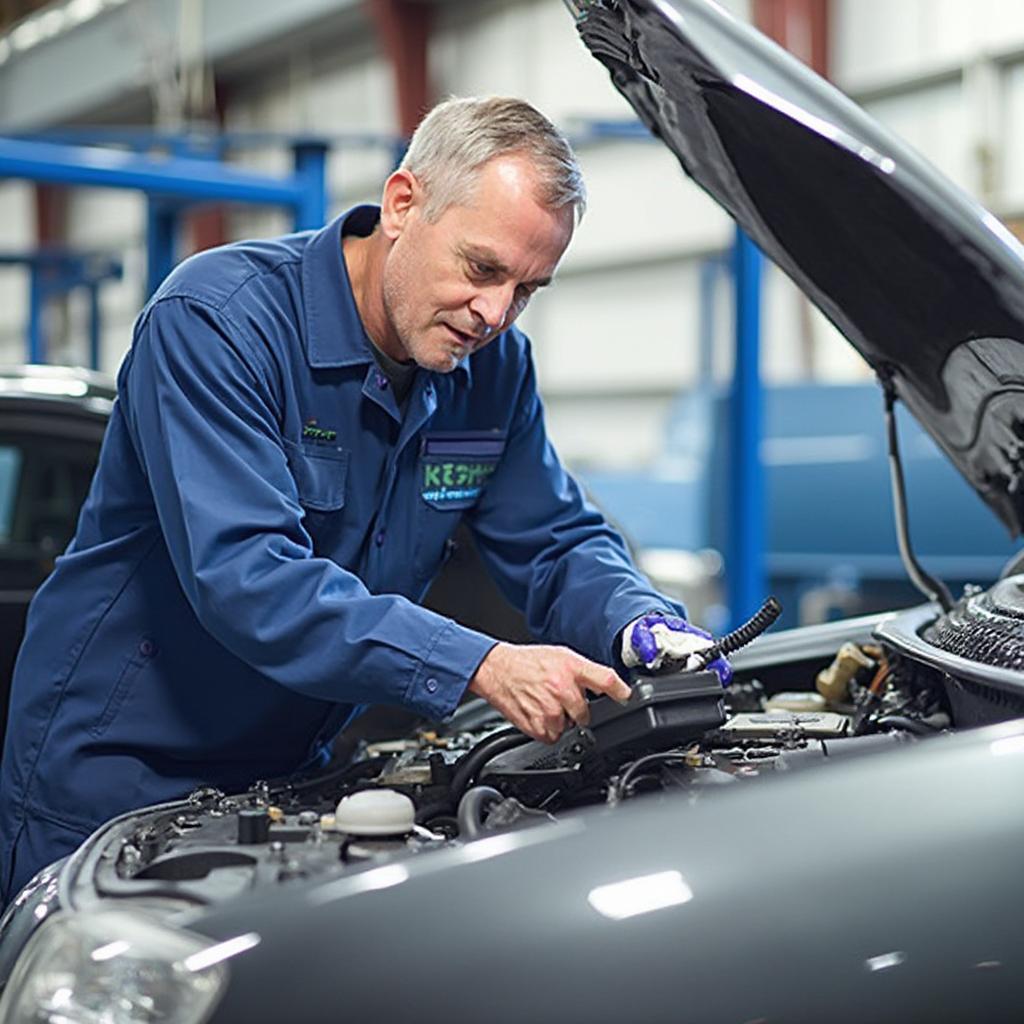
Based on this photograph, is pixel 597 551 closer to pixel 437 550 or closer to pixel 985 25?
pixel 437 550

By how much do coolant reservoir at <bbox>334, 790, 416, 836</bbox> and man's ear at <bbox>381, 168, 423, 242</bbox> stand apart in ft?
2.48

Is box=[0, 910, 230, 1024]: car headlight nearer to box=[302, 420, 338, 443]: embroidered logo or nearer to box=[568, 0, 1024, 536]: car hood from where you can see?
box=[302, 420, 338, 443]: embroidered logo

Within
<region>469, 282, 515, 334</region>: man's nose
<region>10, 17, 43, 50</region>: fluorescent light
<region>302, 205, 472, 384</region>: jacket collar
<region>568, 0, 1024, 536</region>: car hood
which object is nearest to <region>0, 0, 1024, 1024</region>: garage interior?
<region>568, 0, 1024, 536</region>: car hood

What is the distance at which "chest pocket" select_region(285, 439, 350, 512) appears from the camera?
1.93 metres

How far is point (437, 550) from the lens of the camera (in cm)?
218

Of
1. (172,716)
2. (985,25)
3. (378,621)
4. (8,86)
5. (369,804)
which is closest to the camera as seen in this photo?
(369,804)

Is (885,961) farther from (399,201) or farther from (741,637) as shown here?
(399,201)

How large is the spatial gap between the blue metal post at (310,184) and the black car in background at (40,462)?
1.72m

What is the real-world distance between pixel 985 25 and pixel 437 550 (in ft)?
20.6

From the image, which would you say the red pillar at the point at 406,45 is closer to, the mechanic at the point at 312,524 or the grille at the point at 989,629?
the mechanic at the point at 312,524

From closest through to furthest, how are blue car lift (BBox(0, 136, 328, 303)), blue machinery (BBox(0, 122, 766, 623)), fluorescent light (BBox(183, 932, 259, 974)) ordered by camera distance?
fluorescent light (BBox(183, 932, 259, 974)), blue car lift (BBox(0, 136, 328, 303)), blue machinery (BBox(0, 122, 766, 623))

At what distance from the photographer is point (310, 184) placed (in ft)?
16.8

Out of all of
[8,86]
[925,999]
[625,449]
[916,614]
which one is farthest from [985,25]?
[8,86]

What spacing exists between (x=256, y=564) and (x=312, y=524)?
1.03 ft
